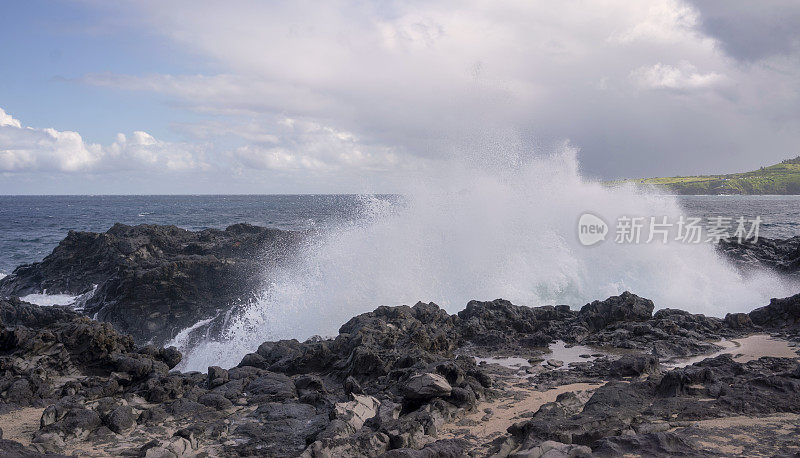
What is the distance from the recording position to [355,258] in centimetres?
1670

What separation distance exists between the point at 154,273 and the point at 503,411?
1193 cm

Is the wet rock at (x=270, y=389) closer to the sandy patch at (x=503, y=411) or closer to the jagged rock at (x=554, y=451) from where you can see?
the sandy patch at (x=503, y=411)

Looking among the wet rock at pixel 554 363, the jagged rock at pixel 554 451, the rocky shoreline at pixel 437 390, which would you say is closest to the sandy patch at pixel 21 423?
the rocky shoreline at pixel 437 390

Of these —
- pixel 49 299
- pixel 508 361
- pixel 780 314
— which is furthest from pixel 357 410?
pixel 49 299

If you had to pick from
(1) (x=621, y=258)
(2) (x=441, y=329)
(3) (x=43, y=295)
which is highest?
(1) (x=621, y=258)

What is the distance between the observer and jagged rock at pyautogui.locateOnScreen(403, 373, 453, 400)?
656 centimetres

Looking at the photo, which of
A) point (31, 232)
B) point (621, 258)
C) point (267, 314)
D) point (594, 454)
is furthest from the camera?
point (31, 232)

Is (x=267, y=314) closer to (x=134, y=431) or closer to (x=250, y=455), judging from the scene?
(x=134, y=431)

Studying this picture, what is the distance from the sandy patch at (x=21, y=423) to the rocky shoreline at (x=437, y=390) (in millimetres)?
38

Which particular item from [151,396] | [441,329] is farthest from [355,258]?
[151,396]

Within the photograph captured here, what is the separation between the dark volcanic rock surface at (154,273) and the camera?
14.6 meters

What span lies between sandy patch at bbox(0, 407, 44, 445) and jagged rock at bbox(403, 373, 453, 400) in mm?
4374

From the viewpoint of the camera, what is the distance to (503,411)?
6.74 m

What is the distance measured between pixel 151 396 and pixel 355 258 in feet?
31.4
